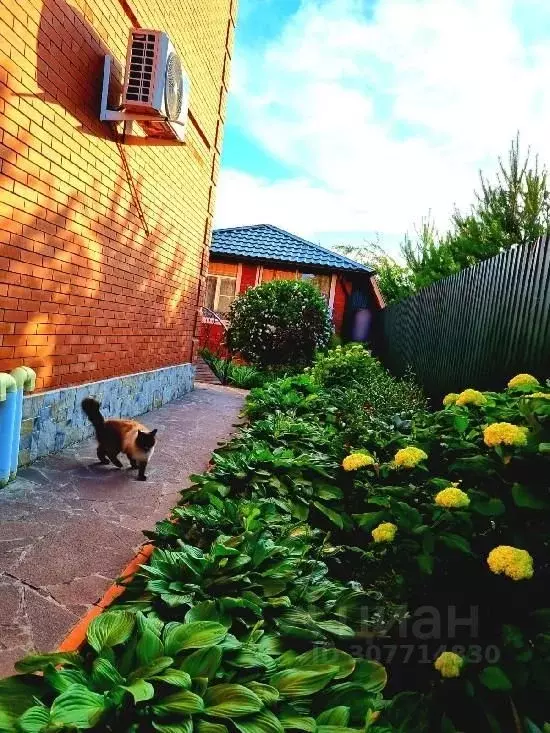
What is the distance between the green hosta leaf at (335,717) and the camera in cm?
150

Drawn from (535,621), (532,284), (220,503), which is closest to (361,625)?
(535,621)

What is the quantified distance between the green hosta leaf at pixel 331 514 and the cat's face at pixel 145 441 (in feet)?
5.00

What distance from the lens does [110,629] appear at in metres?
1.67

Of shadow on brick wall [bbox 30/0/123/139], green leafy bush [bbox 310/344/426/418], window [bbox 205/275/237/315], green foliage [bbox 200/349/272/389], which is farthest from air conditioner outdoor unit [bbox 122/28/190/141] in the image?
window [bbox 205/275/237/315]

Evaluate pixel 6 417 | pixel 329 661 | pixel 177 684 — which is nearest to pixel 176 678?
pixel 177 684

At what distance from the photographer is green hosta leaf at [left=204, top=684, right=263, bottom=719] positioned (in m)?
1.39

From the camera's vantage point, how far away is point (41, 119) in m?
3.80

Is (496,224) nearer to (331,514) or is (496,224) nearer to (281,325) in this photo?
(281,325)

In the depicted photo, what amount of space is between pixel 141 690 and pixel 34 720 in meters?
0.26

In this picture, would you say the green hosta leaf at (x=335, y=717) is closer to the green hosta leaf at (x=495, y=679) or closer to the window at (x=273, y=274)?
the green hosta leaf at (x=495, y=679)

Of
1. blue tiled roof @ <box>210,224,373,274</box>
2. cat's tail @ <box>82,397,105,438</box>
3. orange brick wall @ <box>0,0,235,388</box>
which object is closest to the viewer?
orange brick wall @ <box>0,0,235,388</box>

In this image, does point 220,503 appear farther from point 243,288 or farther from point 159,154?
point 243,288

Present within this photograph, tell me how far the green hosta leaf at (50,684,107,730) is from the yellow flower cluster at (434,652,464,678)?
1.05m

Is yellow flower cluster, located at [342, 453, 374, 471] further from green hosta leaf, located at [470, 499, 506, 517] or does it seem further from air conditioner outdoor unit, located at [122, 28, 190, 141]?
air conditioner outdoor unit, located at [122, 28, 190, 141]
